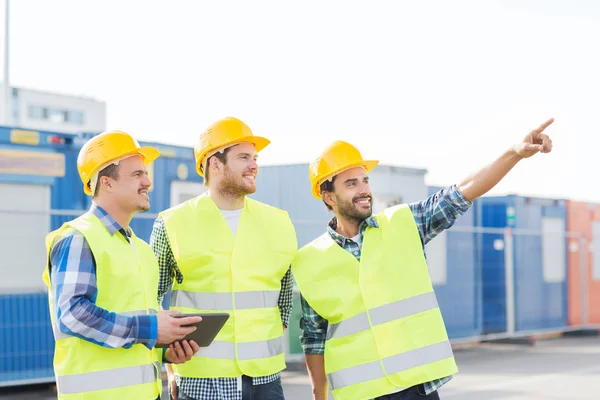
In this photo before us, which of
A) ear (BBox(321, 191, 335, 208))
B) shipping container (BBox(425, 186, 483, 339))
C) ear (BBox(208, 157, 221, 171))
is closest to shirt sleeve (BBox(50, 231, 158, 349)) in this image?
ear (BBox(208, 157, 221, 171))

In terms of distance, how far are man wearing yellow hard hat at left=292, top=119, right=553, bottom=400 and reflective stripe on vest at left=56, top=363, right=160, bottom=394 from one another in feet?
3.31

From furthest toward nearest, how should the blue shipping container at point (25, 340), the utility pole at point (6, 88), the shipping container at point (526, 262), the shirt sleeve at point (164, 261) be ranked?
the utility pole at point (6, 88)
the shipping container at point (526, 262)
the blue shipping container at point (25, 340)
the shirt sleeve at point (164, 261)

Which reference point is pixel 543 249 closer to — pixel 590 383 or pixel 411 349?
pixel 590 383

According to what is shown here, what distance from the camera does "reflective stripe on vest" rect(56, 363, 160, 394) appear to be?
4.02 metres

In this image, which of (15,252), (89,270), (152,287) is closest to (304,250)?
(152,287)

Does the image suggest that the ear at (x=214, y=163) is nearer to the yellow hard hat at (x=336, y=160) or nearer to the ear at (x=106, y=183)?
the yellow hard hat at (x=336, y=160)

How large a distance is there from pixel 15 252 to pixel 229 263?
6.28 meters

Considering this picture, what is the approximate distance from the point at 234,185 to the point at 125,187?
67 centimetres

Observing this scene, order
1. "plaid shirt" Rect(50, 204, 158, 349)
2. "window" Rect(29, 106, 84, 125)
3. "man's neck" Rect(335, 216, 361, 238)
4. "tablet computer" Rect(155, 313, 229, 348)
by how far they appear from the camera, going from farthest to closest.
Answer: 1. "window" Rect(29, 106, 84, 125)
2. "man's neck" Rect(335, 216, 361, 238)
3. "tablet computer" Rect(155, 313, 229, 348)
4. "plaid shirt" Rect(50, 204, 158, 349)

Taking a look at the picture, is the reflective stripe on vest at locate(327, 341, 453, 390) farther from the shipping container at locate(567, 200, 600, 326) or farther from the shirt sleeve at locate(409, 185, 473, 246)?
the shipping container at locate(567, 200, 600, 326)

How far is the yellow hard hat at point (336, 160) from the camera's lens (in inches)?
195

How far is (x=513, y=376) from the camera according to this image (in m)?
12.7

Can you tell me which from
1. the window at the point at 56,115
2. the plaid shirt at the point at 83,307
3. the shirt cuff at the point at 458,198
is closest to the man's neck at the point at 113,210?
the plaid shirt at the point at 83,307

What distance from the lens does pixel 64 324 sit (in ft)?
13.0
